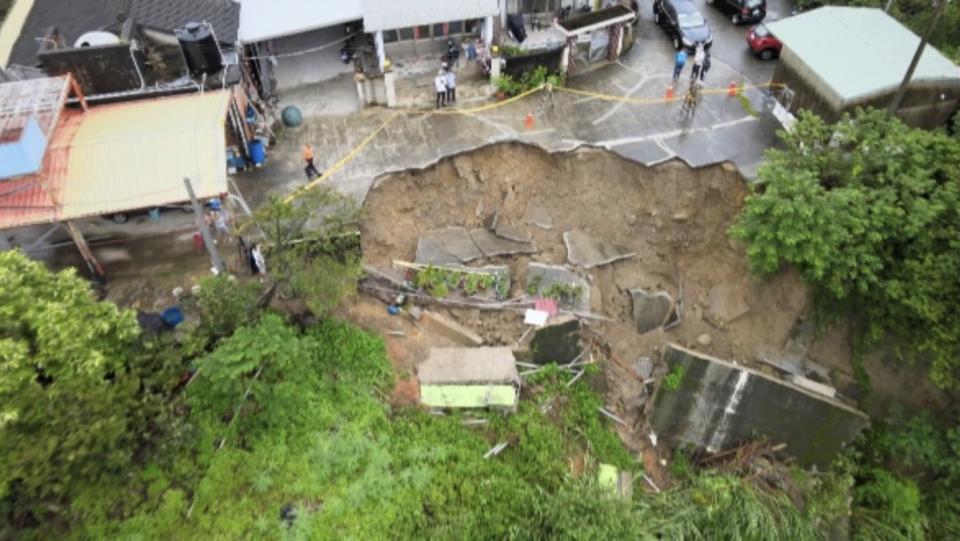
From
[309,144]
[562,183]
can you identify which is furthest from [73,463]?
[562,183]

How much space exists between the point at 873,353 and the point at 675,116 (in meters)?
11.9

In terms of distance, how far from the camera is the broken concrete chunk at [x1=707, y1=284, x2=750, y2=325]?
2392cm

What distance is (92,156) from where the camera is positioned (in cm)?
2114

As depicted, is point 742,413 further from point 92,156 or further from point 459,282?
point 92,156

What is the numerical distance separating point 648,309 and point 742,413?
4590mm

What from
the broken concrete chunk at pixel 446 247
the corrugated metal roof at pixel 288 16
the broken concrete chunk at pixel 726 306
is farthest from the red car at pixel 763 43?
the corrugated metal roof at pixel 288 16

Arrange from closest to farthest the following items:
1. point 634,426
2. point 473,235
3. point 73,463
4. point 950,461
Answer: point 73,463 < point 950,461 < point 634,426 < point 473,235

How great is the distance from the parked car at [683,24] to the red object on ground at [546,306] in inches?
628

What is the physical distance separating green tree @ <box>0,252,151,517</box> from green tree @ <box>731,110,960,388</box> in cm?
1806

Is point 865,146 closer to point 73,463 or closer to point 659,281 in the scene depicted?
point 659,281

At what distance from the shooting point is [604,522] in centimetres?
1705

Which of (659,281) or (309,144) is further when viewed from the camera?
(309,144)

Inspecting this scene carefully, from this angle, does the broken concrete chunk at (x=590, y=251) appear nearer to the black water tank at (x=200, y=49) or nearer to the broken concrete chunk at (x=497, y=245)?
the broken concrete chunk at (x=497, y=245)

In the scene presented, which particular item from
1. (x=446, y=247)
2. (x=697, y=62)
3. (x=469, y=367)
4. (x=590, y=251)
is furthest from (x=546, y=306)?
(x=697, y=62)
